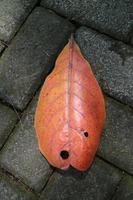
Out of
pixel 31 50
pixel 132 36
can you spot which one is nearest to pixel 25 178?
pixel 31 50

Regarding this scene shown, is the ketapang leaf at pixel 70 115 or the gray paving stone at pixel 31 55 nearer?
the ketapang leaf at pixel 70 115

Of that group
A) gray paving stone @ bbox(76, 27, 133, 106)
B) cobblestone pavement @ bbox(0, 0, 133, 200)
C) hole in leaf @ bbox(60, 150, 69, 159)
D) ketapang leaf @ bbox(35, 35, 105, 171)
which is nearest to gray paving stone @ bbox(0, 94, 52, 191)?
cobblestone pavement @ bbox(0, 0, 133, 200)

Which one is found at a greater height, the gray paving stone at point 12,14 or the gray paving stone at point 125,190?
the gray paving stone at point 12,14

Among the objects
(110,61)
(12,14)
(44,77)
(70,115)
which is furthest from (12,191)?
(12,14)

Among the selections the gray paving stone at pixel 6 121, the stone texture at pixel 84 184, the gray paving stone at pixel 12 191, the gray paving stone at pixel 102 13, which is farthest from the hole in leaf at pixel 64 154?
the gray paving stone at pixel 102 13

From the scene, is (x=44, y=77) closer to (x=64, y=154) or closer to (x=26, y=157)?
(x=26, y=157)

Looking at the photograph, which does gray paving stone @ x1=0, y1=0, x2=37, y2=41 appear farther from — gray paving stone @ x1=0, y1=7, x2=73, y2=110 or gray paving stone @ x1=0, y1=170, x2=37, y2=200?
gray paving stone @ x1=0, y1=170, x2=37, y2=200

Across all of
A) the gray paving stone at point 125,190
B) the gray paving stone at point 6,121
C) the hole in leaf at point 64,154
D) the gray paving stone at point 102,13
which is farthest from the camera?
the gray paving stone at point 102,13

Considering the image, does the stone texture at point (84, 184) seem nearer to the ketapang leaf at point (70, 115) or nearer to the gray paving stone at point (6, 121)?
the ketapang leaf at point (70, 115)
